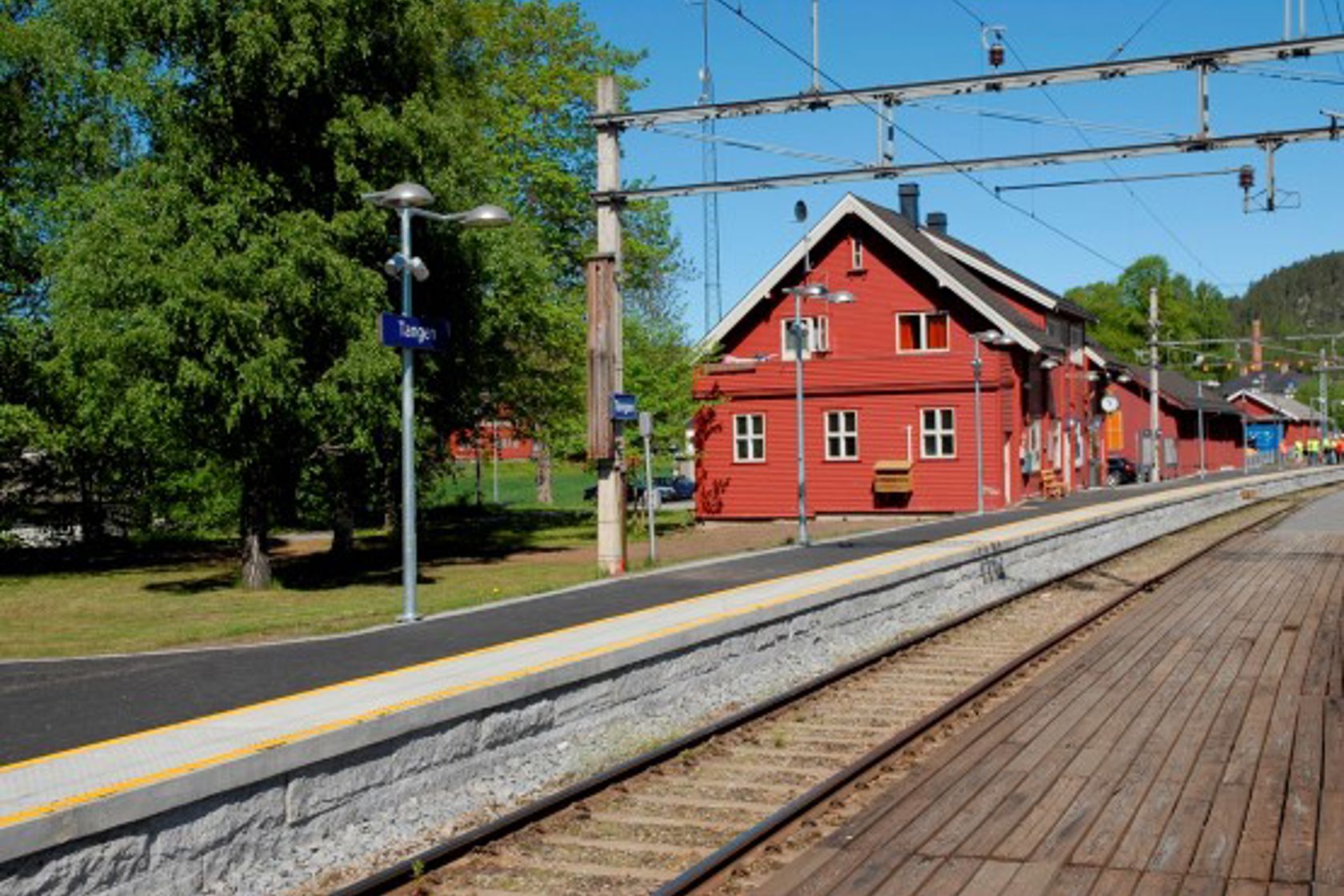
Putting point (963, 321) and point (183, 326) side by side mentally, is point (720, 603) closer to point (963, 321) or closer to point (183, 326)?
point (183, 326)

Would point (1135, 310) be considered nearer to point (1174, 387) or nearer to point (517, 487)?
point (1174, 387)

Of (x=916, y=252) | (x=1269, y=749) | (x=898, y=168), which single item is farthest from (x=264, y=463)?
(x=916, y=252)

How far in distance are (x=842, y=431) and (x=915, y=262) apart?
5.62 metres

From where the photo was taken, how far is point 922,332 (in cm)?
4088

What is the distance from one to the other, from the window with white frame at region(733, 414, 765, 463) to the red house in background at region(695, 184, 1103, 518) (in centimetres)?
4

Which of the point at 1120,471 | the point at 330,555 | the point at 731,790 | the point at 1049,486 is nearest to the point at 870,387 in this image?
the point at 1049,486

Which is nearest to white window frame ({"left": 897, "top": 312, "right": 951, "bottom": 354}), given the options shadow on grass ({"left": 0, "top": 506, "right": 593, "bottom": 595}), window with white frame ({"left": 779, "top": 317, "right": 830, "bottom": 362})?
window with white frame ({"left": 779, "top": 317, "right": 830, "bottom": 362})

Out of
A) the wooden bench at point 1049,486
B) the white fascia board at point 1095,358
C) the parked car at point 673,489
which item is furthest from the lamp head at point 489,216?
the white fascia board at point 1095,358

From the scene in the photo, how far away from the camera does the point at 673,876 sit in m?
6.84

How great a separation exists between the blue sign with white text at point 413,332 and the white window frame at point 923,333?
27746 millimetres

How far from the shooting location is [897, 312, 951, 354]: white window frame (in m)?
40.5

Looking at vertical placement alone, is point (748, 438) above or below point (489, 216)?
below

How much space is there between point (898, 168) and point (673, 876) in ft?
46.9

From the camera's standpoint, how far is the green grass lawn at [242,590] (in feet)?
53.5
